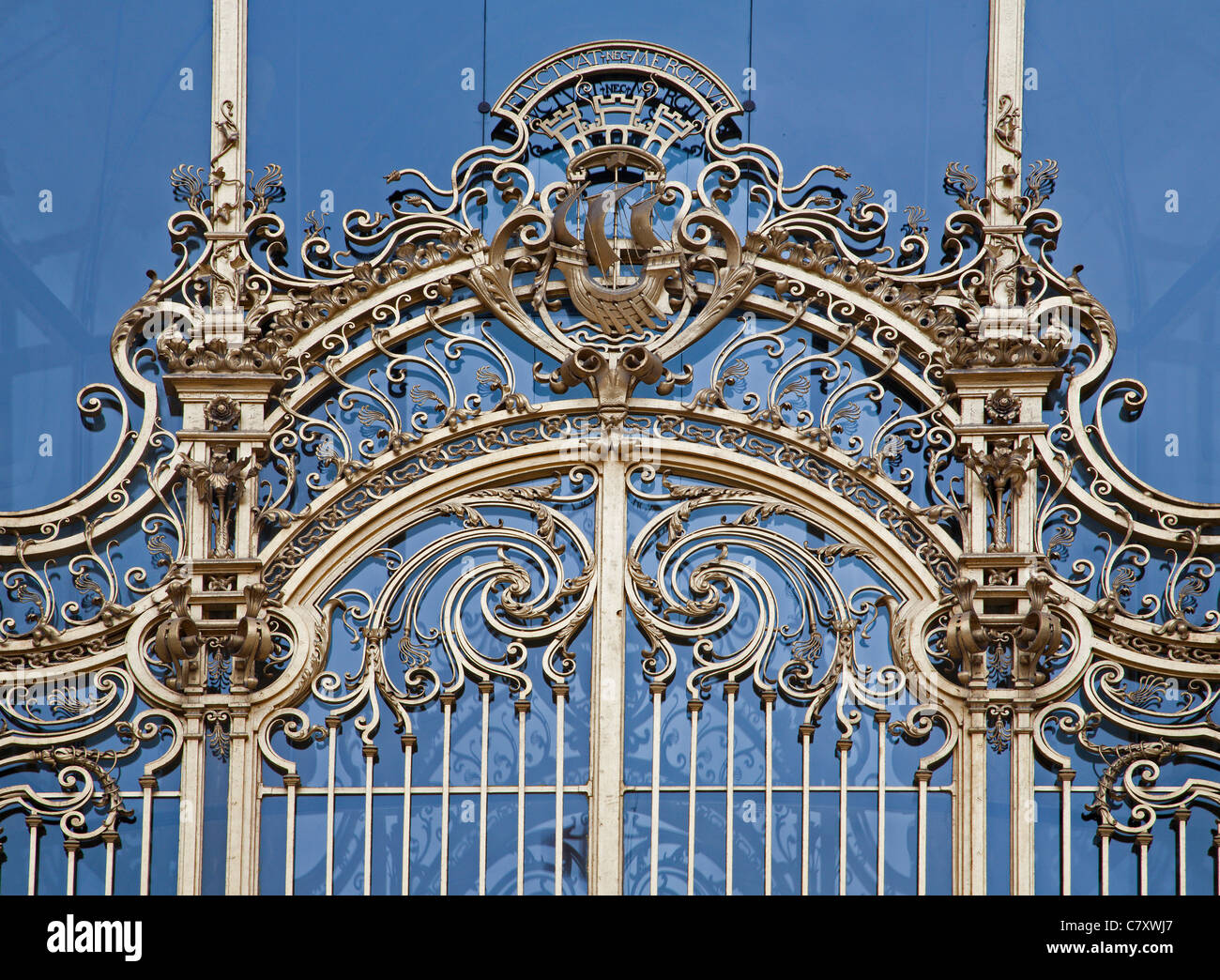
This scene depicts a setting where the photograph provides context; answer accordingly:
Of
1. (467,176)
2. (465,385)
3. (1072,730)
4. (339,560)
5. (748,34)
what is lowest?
(1072,730)

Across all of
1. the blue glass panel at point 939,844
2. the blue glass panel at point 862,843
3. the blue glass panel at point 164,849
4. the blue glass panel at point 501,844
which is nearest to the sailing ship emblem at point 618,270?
the blue glass panel at point 501,844

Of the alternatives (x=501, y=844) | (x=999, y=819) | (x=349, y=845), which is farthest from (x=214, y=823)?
(x=999, y=819)

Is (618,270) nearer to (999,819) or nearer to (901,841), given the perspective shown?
(901,841)

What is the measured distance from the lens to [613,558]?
9.57 m

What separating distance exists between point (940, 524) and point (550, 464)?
168 centimetres

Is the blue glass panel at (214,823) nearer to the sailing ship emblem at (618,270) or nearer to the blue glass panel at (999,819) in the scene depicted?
the sailing ship emblem at (618,270)

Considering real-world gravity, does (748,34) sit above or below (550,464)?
above

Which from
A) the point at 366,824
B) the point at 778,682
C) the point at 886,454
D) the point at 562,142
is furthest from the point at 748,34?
the point at 366,824

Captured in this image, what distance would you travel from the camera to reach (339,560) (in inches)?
380

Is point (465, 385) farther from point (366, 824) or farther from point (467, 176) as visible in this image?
point (366, 824)

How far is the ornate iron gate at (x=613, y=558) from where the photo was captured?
9.24 meters
